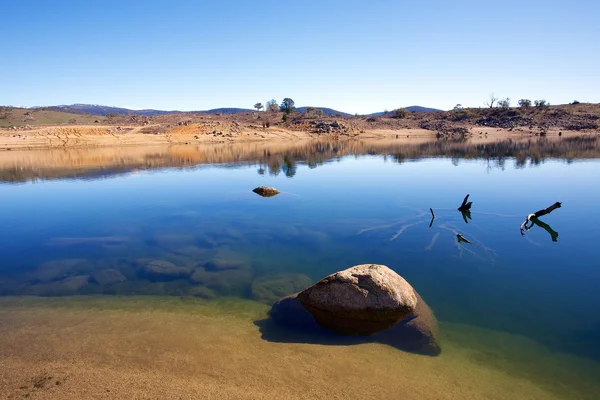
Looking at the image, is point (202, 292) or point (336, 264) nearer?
point (202, 292)

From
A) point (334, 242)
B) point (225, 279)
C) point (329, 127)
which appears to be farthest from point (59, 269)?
Result: point (329, 127)

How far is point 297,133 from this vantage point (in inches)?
2899

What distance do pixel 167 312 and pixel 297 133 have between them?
67.3 meters

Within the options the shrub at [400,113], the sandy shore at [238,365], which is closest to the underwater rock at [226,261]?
the sandy shore at [238,365]

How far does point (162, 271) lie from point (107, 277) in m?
1.47

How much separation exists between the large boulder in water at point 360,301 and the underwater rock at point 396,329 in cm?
15

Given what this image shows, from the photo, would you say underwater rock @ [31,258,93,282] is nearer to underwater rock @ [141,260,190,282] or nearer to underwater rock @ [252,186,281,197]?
underwater rock @ [141,260,190,282]

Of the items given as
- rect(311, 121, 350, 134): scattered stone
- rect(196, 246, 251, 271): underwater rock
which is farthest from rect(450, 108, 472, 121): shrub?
rect(196, 246, 251, 271): underwater rock

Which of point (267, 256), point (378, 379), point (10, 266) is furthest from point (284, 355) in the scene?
point (10, 266)

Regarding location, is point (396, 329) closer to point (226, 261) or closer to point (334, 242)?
point (334, 242)

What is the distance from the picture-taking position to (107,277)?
1034 centimetres

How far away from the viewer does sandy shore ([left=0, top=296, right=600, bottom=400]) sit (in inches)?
214

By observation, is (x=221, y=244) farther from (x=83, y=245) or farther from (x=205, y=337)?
(x=205, y=337)

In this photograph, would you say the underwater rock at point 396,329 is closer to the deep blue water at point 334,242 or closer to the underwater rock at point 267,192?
the deep blue water at point 334,242
